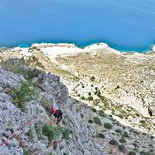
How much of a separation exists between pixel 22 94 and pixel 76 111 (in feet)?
59.8

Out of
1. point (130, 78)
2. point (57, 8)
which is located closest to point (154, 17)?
point (57, 8)

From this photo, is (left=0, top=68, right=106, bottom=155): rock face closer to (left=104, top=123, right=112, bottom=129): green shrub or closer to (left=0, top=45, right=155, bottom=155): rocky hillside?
(left=0, top=45, right=155, bottom=155): rocky hillside

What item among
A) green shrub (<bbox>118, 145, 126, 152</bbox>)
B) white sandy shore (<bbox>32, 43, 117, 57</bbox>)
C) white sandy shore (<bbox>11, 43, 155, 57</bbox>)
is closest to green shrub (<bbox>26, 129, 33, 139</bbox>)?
green shrub (<bbox>118, 145, 126, 152</bbox>)

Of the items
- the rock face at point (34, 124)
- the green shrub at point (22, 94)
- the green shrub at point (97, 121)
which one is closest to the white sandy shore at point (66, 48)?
the green shrub at point (97, 121)

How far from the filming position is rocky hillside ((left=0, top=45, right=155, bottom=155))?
1933 centimetres

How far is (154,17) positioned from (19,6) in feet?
150

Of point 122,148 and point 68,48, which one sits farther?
point 68,48

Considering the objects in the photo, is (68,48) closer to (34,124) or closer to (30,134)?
(34,124)

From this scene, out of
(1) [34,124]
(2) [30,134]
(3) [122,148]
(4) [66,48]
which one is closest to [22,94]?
(1) [34,124]

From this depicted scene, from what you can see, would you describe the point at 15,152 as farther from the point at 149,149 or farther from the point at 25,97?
the point at 149,149

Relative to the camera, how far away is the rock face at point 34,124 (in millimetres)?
17625

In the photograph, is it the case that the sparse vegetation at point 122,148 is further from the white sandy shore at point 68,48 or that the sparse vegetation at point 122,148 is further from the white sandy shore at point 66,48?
the white sandy shore at point 68,48

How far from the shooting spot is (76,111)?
39.3 meters

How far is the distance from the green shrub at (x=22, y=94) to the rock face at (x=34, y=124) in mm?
243
